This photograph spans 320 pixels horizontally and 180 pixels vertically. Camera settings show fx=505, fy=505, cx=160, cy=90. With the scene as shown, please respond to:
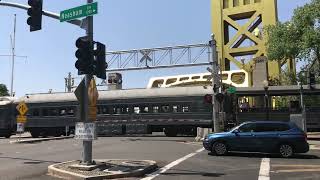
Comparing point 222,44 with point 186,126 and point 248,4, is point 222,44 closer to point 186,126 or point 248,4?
point 248,4

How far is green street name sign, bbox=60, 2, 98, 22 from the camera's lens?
1591 cm

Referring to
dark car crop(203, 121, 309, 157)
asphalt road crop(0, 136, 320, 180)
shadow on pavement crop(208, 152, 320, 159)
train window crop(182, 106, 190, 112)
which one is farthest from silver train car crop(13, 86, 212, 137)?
dark car crop(203, 121, 309, 157)

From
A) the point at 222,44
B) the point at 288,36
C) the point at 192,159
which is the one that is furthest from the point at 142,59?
the point at 222,44

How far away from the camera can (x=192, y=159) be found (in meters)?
20.2

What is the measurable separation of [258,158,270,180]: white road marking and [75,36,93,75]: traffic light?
6.26 metres

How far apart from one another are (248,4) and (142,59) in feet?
122

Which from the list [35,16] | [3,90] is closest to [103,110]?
[35,16]

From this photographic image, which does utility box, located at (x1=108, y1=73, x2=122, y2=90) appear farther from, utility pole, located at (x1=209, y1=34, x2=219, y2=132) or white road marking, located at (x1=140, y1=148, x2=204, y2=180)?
white road marking, located at (x1=140, y1=148, x2=204, y2=180)

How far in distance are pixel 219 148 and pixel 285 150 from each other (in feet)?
9.10

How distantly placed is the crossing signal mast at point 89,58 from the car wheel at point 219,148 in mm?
7280

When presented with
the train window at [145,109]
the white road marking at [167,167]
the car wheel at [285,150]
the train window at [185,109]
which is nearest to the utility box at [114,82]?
the train window at [145,109]

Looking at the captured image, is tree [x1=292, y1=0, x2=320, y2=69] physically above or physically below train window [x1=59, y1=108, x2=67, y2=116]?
above

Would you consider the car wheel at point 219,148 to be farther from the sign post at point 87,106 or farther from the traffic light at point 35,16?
the traffic light at point 35,16

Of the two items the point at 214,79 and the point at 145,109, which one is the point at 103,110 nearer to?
the point at 145,109
